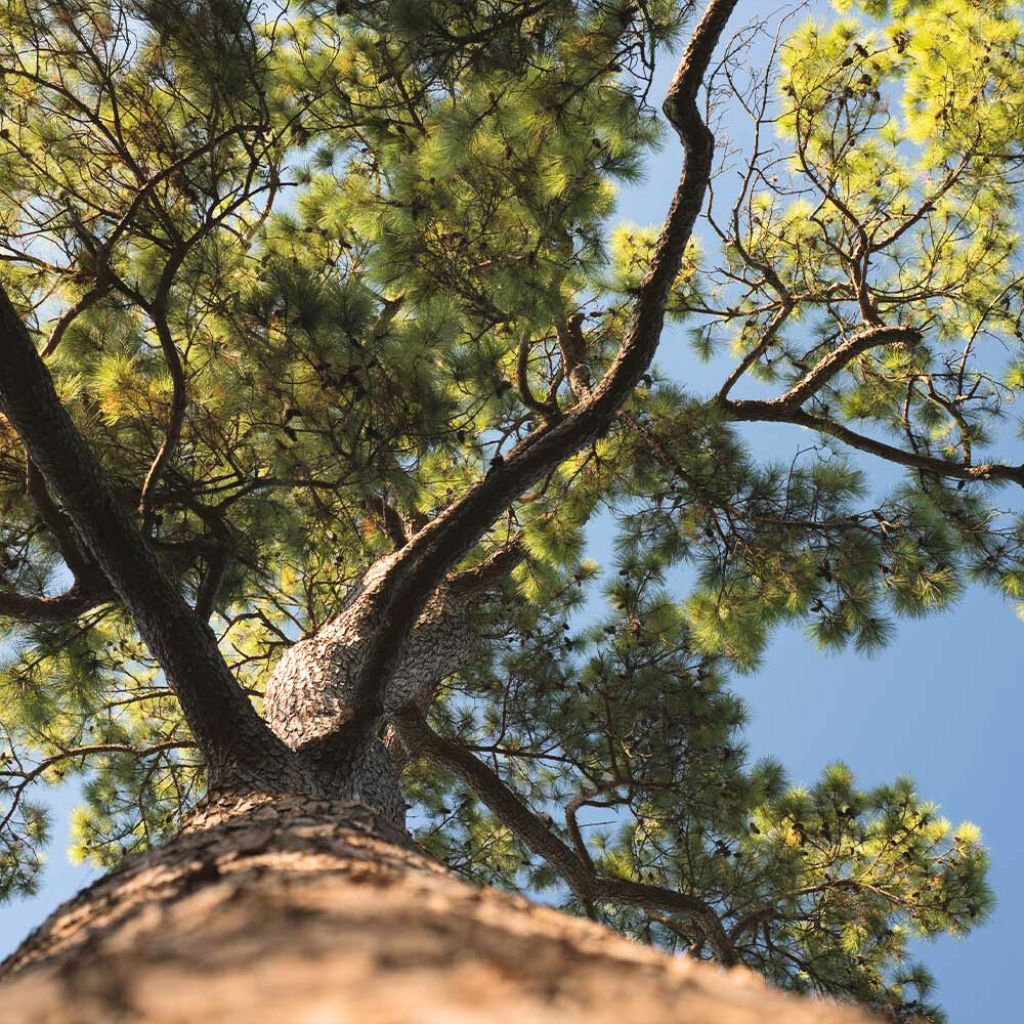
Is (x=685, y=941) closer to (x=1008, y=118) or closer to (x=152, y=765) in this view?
(x=152, y=765)

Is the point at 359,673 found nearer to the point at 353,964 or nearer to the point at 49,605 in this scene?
the point at 49,605

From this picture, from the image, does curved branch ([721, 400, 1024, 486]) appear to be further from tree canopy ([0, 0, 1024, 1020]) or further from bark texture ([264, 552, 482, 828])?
bark texture ([264, 552, 482, 828])

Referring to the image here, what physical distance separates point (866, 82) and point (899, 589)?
93.0 inches

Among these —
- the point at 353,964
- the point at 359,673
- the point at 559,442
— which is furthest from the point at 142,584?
the point at 353,964

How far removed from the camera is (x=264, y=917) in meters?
0.84

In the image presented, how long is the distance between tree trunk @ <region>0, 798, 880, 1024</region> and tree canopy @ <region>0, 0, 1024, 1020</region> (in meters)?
1.39

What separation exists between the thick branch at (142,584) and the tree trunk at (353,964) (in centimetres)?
104

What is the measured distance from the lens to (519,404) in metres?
4.72

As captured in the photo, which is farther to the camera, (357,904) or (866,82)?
(866,82)

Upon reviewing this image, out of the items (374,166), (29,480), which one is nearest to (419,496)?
(29,480)

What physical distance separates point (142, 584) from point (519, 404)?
271 cm

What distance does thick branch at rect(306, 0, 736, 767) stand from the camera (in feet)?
9.02

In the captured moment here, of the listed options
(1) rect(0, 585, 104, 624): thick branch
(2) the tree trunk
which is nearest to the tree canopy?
(1) rect(0, 585, 104, 624): thick branch

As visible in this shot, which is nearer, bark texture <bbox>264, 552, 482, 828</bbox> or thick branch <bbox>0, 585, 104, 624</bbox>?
bark texture <bbox>264, 552, 482, 828</bbox>
